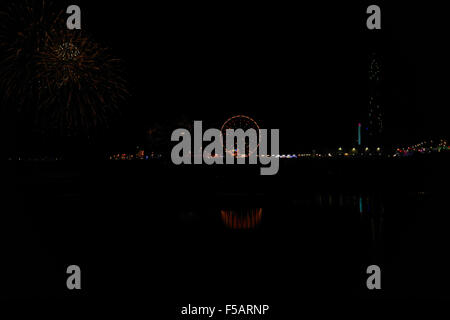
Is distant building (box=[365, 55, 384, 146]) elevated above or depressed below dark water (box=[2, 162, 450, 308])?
above

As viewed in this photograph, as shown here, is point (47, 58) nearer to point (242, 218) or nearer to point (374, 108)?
point (242, 218)

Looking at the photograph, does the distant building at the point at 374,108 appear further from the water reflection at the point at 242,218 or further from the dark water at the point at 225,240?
the water reflection at the point at 242,218

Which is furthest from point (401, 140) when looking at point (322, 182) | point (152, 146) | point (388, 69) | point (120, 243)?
point (120, 243)

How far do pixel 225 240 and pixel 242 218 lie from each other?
1.94m

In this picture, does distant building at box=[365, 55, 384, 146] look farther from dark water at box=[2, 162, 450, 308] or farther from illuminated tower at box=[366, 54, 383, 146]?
dark water at box=[2, 162, 450, 308]

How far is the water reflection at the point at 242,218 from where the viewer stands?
31.1ft

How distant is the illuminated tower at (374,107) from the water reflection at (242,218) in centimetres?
1320

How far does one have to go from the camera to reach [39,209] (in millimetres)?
11836

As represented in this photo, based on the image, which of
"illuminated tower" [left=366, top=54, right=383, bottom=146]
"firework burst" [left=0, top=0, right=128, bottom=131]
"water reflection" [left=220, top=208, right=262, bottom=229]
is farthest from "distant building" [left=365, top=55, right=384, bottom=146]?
"water reflection" [left=220, top=208, right=262, bottom=229]

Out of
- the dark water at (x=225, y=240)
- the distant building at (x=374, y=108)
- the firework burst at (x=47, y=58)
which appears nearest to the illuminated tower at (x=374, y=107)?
the distant building at (x=374, y=108)

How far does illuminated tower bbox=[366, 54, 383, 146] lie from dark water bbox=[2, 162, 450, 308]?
28.2 feet

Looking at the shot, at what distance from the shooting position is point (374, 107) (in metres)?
22.4

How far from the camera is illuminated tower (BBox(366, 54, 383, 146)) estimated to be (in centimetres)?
2162
